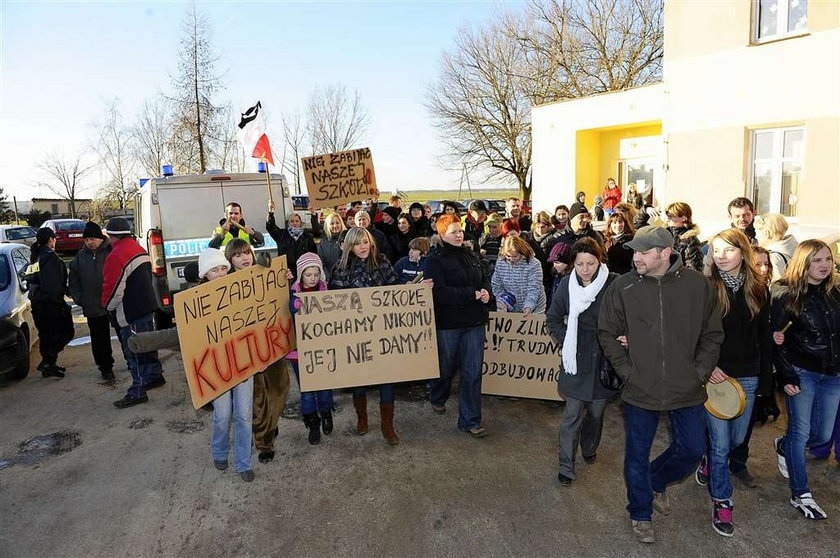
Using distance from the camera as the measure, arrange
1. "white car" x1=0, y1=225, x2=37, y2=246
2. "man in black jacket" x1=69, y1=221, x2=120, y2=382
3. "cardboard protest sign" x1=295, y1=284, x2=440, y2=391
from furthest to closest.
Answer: "white car" x1=0, y1=225, x2=37, y2=246 → "man in black jacket" x1=69, y1=221, x2=120, y2=382 → "cardboard protest sign" x1=295, y1=284, x2=440, y2=391

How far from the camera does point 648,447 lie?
347cm

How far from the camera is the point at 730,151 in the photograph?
40.5ft

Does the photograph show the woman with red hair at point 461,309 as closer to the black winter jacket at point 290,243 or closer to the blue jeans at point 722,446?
the blue jeans at point 722,446

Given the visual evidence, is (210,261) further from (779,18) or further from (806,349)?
(779,18)

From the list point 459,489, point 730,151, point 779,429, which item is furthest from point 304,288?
point 730,151

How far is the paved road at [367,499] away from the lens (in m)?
3.50

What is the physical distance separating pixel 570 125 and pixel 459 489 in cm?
1624

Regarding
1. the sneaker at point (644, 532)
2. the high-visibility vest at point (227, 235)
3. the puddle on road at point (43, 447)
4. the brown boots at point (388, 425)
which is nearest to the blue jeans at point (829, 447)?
the sneaker at point (644, 532)

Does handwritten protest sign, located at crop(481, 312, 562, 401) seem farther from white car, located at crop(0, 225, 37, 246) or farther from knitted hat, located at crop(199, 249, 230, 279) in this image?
white car, located at crop(0, 225, 37, 246)

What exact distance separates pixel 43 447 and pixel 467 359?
3939 mm

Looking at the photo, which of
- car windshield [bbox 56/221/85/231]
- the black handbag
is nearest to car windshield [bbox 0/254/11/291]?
the black handbag

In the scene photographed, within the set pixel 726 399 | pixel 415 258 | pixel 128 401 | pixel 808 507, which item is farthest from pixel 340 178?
pixel 808 507

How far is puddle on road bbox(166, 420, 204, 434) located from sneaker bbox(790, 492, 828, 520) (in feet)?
16.0

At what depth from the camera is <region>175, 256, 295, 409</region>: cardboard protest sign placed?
3.97m
